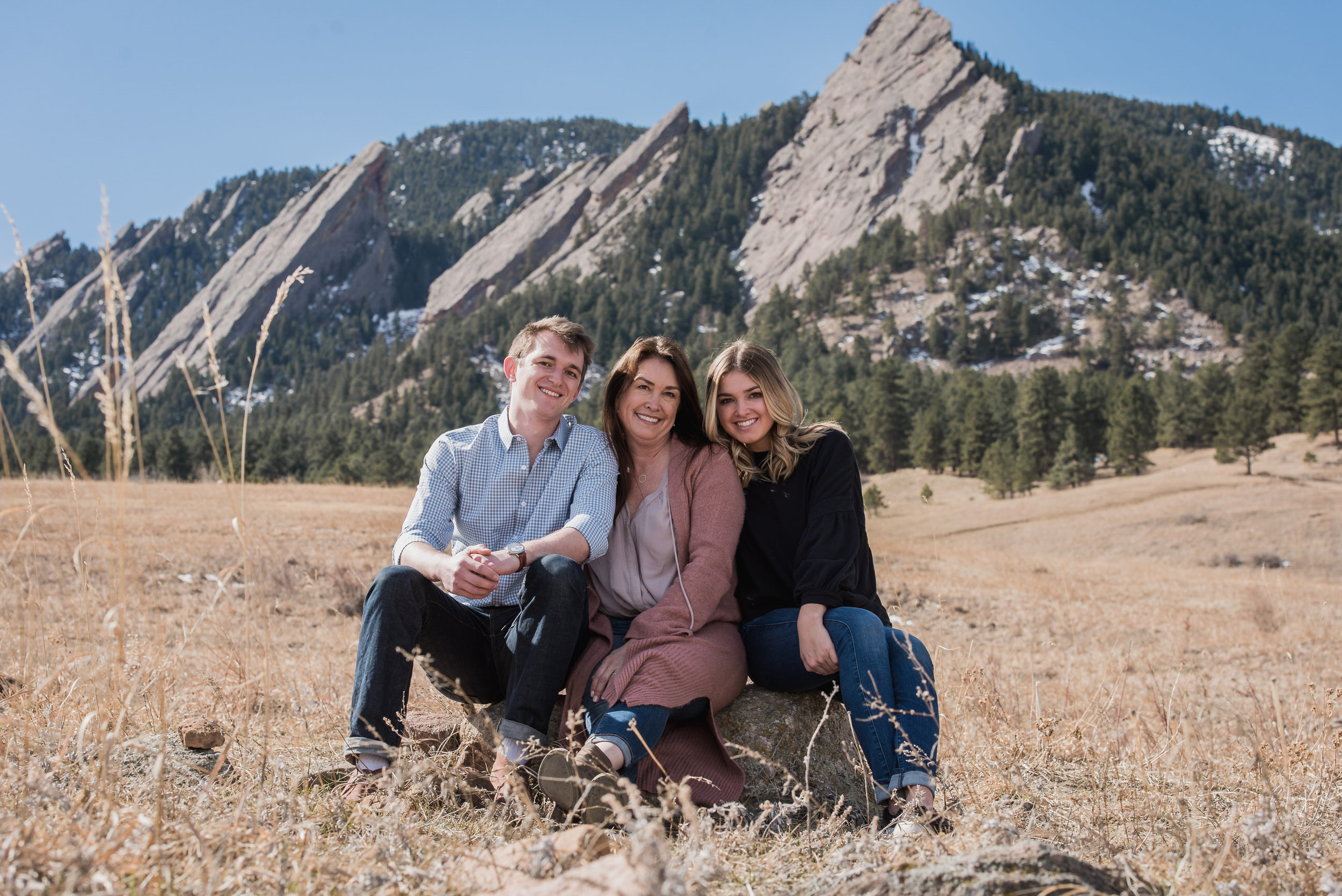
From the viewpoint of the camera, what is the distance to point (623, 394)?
3777 mm

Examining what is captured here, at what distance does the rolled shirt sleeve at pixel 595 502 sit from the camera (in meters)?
3.35

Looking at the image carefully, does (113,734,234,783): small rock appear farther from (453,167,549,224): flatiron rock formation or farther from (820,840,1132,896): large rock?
(453,167,549,224): flatiron rock formation

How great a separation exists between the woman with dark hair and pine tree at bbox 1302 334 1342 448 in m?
51.0

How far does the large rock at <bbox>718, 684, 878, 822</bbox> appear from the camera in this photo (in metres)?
3.34

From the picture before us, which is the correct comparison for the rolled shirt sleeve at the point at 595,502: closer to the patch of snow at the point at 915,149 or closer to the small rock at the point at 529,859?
the small rock at the point at 529,859

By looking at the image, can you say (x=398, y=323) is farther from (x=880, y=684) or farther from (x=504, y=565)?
(x=880, y=684)

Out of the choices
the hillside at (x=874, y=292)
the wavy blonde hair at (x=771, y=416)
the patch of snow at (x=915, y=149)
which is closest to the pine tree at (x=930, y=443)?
the hillside at (x=874, y=292)

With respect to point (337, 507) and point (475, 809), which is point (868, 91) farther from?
point (475, 809)

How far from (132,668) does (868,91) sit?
16199 centimetres

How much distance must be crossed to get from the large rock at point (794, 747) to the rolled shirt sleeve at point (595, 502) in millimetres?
975

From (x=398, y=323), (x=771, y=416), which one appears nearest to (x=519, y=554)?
(x=771, y=416)

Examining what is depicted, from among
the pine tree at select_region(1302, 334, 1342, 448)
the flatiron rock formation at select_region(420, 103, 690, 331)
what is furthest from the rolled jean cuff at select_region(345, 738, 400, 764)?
the flatiron rock formation at select_region(420, 103, 690, 331)

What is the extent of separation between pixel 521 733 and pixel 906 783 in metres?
1.39

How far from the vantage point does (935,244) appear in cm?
10562
